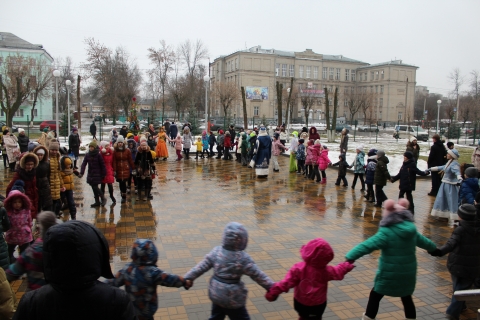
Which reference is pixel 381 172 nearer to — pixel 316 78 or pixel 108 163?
pixel 108 163

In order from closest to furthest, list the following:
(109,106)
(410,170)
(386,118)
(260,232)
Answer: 1. (260,232)
2. (410,170)
3. (109,106)
4. (386,118)

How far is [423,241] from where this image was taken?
4402 millimetres

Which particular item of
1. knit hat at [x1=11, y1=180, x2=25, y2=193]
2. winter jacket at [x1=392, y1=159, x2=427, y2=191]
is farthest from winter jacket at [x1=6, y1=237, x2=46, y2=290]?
winter jacket at [x1=392, y1=159, x2=427, y2=191]

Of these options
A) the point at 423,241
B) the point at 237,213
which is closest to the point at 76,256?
the point at 423,241

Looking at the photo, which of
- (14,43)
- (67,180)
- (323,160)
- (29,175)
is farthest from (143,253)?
(14,43)

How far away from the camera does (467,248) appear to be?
477 cm

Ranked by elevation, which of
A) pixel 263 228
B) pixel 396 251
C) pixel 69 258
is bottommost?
pixel 263 228

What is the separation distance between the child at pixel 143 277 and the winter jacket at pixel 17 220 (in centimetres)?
315

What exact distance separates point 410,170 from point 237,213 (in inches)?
168

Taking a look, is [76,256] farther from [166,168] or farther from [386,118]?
[386,118]

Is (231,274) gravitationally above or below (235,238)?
below

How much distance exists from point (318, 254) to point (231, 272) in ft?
2.67

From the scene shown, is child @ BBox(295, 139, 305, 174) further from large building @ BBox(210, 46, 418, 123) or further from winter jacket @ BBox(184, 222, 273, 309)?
large building @ BBox(210, 46, 418, 123)

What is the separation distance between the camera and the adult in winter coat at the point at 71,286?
6.12ft
